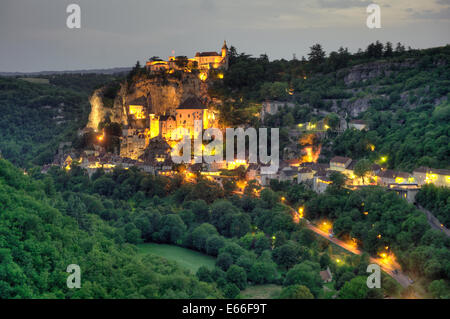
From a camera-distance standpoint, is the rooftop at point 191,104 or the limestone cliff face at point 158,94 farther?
the limestone cliff face at point 158,94

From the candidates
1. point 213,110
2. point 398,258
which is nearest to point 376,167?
point 398,258

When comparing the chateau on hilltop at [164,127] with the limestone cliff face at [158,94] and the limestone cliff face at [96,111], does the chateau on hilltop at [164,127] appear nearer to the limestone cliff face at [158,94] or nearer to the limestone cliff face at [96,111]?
the limestone cliff face at [158,94]

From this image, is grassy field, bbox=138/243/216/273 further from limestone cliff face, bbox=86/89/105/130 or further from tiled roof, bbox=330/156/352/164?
limestone cliff face, bbox=86/89/105/130

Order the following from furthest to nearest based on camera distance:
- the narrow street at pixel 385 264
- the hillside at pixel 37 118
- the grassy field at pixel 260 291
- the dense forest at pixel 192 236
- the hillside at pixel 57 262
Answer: the hillside at pixel 37 118 → the narrow street at pixel 385 264 → the grassy field at pixel 260 291 → the dense forest at pixel 192 236 → the hillside at pixel 57 262

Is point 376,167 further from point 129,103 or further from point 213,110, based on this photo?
point 129,103

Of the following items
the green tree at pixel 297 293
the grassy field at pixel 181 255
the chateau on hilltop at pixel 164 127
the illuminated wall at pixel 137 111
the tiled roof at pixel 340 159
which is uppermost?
the illuminated wall at pixel 137 111

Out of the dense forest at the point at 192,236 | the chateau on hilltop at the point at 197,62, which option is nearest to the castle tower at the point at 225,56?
the chateau on hilltop at the point at 197,62

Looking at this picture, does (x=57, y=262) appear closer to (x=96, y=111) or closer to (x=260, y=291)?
(x=260, y=291)
